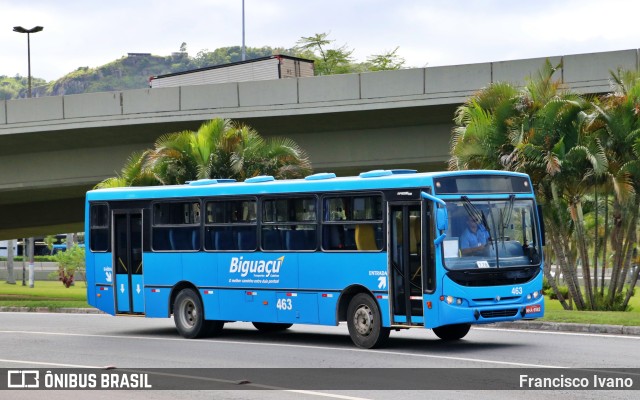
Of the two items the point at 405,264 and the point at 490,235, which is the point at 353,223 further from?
the point at 490,235

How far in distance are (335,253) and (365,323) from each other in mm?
1333

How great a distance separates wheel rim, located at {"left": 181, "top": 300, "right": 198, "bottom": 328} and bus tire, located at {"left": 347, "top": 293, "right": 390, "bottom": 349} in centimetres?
408

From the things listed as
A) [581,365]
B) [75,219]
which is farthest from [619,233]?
[75,219]

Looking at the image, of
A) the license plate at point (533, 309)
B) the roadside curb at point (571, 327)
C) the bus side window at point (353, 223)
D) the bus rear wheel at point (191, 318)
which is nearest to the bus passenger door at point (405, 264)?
the bus side window at point (353, 223)

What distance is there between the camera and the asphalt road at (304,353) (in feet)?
41.7

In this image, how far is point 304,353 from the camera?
17.6 m

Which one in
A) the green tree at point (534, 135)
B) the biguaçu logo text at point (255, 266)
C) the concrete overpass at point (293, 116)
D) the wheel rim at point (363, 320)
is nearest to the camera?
the wheel rim at point (363, 320)

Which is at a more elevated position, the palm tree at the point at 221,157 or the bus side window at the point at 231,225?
the palm tree at the point at 221,157

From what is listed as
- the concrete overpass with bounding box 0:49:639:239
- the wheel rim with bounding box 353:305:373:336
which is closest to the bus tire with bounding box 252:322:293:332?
the wheel rim with bounding box 353:305:373:336

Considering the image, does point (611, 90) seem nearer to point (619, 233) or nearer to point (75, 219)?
point (619, 233)

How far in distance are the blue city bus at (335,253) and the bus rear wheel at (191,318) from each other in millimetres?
27

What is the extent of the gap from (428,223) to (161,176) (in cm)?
1699

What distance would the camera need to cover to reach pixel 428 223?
680 inches

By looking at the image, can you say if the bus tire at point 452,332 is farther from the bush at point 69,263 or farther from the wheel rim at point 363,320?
the bush at point 69,263
